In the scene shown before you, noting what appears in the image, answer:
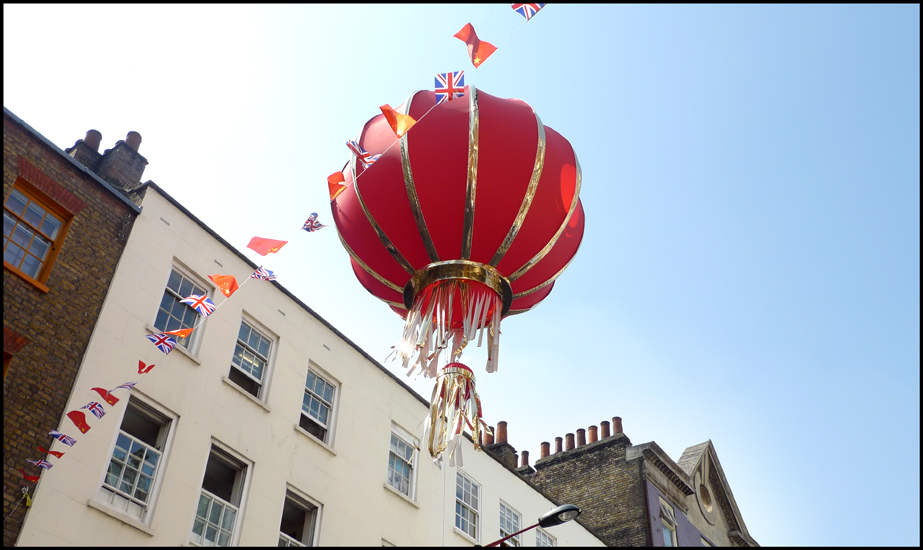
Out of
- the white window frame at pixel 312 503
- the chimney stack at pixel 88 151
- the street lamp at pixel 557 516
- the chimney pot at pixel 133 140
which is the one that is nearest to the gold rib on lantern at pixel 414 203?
the street lamp at pixel 557 516

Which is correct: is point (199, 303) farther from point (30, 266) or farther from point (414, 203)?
point (414, 203)

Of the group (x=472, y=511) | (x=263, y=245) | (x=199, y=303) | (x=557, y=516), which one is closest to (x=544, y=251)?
(x=263, y=245)

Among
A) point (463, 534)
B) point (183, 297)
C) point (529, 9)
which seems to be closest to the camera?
point (529, 9)

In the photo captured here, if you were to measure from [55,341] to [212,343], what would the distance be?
112 inches

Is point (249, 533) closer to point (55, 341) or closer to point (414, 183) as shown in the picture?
point (55, 341)

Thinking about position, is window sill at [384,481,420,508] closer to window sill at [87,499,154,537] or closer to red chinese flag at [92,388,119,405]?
window sill at [87,499,154,537]

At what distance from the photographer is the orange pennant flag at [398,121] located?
28.1ft

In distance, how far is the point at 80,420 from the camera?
1052 centimetres

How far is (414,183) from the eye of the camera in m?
8.41

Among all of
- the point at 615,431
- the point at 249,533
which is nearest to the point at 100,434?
the point at 249,533

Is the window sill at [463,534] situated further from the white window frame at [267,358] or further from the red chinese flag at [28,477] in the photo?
the red chinese flag at [28,477]

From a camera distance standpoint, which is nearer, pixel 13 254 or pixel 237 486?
pixel 13 254

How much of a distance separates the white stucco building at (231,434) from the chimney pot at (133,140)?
1.33m

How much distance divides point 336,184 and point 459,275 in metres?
1.78
